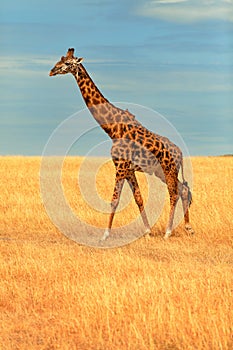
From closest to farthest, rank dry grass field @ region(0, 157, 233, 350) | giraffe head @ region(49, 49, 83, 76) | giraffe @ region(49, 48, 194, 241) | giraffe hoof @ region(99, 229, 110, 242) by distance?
dry grass field @ region(0, 157, 233, 350) < giraffe hoof @ region(99, 229, 110, 242) < giraffe head @ region(49, 49, 83, 76) < giraffe @ region(49, 48, 194, 241)

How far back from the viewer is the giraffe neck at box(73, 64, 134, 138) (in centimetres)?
1493

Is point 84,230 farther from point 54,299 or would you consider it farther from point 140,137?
point 54,299

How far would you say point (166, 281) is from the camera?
9.70 metres

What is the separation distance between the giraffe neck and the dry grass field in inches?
109

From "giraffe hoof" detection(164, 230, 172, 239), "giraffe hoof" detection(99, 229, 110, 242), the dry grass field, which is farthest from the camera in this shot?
"giraffe hoof" detection(164, 230, 172, 239)

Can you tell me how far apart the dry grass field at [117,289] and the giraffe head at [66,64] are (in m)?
3.84

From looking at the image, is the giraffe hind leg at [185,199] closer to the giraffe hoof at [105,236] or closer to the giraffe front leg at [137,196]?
the giraffe front leg at [137,196]

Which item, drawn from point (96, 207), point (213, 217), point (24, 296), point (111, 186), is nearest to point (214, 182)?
point (111, 186)

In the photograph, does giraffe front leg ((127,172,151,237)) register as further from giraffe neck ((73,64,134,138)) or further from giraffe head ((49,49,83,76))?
giraffe head ((49,49,83,76))

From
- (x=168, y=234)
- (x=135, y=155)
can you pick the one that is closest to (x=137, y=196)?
(x=135, y=155)

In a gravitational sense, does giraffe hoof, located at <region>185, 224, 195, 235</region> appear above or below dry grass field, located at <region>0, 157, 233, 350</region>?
above

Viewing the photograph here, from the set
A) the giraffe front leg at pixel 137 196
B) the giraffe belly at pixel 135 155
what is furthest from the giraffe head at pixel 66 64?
the giraffe front leg at pixel 137 196

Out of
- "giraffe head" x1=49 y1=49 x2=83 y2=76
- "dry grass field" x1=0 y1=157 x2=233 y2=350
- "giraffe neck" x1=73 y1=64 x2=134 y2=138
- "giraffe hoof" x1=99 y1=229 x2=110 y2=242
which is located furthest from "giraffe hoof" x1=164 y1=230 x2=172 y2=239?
"giraffe head" x1=49 y1=49 x2=83 y2=76

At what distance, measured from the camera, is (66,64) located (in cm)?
1459
